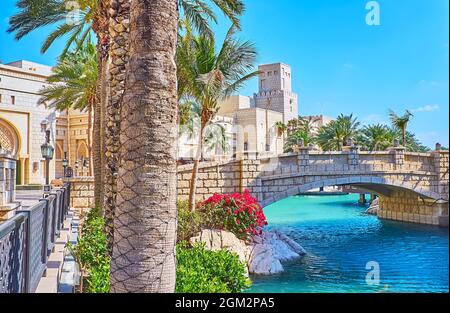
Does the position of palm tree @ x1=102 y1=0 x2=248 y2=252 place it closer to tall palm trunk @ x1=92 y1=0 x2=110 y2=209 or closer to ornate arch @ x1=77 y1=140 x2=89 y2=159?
tall palm trunk @ x1=92 y1=0 x2=110 y2=209

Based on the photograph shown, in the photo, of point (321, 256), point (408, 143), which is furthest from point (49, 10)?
point (408, 143)

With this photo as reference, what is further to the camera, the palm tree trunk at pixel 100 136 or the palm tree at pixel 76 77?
the palm tree at pixel 76 77

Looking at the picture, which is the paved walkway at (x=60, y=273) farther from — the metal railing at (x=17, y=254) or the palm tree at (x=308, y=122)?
the palm tree at (x=308, y=122)

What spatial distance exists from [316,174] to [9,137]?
18.9 metres

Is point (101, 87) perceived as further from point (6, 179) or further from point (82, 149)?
point (82, 149)

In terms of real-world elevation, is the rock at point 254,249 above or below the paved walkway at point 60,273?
below

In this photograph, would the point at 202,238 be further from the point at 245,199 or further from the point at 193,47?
the point at 193,47

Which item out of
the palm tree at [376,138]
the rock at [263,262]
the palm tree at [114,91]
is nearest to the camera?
the palm tree at [114,91]

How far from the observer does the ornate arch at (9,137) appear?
2262 centimetres

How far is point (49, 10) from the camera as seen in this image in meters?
9.99

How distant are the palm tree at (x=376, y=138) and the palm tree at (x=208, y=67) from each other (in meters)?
19.1

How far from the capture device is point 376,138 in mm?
30266

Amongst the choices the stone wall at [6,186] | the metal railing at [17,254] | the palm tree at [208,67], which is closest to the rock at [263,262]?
the palm tree at [208,67]
